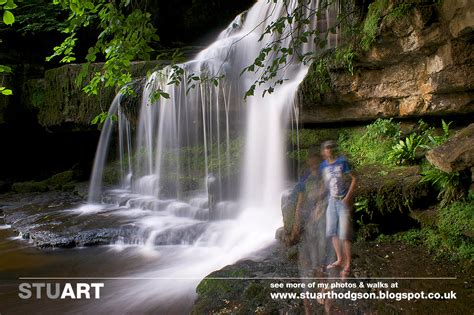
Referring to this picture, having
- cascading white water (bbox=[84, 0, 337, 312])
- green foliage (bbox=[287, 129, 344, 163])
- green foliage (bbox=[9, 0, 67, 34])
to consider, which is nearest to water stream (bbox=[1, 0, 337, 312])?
cascading white water (bbox=[84, 0, 337, 312])

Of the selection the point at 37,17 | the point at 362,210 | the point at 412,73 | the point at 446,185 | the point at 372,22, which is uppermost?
the point at 37,17

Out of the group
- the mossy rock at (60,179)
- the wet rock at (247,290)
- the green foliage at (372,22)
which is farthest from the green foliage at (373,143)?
the mossy rock at (60,179)

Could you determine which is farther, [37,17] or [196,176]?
[37,17]

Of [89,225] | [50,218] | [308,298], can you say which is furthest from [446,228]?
[50,218]

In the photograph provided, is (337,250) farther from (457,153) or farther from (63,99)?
(63,99)

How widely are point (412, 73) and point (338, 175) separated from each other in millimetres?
3488

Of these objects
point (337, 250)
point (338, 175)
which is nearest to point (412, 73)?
point (338, 175)

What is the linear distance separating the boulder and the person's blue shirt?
1247mm

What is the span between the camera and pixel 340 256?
3.93 meters

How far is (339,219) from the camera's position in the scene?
12.6 feet

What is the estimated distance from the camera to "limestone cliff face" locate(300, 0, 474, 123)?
516 cm

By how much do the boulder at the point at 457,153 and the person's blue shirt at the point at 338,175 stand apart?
125cm

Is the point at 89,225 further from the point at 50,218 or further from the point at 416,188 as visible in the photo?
the point at 416,188

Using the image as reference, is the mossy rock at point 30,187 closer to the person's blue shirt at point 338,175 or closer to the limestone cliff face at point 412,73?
the limestone cliff face at point 412,73
